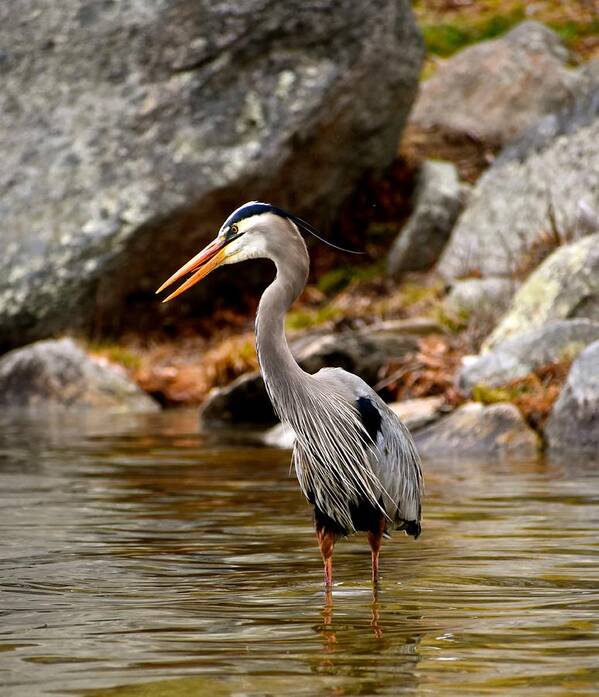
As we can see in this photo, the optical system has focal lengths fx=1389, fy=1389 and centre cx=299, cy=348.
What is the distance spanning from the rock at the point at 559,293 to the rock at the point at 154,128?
5.26 metres

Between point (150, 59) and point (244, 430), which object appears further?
point (150, 59)

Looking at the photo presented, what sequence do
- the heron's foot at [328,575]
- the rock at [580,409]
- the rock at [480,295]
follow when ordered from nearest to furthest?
the heron's foot at [328,575] < the rock at [580,409] < the rock at [480,295]

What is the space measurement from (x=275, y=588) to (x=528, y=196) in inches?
477

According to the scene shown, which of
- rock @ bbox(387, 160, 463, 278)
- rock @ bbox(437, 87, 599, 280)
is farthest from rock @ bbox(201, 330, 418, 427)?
rock @ bbox(387, 160, 463, 278)

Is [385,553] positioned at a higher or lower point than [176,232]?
higher

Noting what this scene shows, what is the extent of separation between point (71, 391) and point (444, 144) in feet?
25.1

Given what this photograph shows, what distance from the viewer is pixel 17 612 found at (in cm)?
556

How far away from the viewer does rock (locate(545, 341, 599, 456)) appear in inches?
427

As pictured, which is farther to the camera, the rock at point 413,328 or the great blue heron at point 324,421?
the rock at point 413,328

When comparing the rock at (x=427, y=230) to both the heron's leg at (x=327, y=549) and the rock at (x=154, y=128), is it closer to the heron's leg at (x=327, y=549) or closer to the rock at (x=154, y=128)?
the rock at (x=154, y=128)

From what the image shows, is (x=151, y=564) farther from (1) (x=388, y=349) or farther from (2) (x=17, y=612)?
(1) (x=388, y=349)

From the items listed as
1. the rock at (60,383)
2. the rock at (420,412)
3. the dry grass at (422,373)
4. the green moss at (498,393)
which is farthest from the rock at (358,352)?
the rock at (60,383)

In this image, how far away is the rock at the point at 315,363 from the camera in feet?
45.2

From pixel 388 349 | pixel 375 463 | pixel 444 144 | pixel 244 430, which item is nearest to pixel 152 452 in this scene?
pixel 244 430
